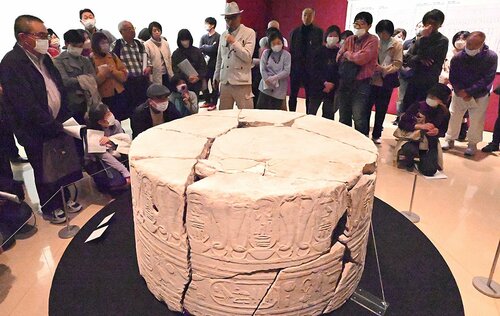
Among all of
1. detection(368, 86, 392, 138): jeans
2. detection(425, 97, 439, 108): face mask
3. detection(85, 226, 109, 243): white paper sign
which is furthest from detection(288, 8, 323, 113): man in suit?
detection(85, 226, 109, 243): white paper sign

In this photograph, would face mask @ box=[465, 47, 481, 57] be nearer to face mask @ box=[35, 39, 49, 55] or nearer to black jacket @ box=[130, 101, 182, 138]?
black jacket @ box=[130, 101, 182, 138]

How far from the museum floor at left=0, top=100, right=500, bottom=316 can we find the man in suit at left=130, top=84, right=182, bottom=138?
2.98 feet

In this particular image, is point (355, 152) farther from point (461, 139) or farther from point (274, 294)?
point (461, 139)

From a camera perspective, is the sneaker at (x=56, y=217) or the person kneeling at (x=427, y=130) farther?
the person kneeling at (x=427, y=130)

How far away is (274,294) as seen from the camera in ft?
6.40

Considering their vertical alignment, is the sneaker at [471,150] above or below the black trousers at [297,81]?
below

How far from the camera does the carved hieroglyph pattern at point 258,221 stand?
1.79 m

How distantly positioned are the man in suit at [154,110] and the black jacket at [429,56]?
341cm

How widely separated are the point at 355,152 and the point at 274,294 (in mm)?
1002

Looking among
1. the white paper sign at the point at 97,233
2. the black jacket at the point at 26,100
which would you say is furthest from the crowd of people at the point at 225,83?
the white paper sign at the point at 97,233

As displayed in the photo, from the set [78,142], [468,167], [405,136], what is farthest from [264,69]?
[468,167]

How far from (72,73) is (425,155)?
4383 millimetres

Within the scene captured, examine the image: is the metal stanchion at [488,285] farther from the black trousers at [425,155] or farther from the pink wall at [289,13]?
the pink wall at [289,13]

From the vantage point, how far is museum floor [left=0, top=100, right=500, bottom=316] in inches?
103
